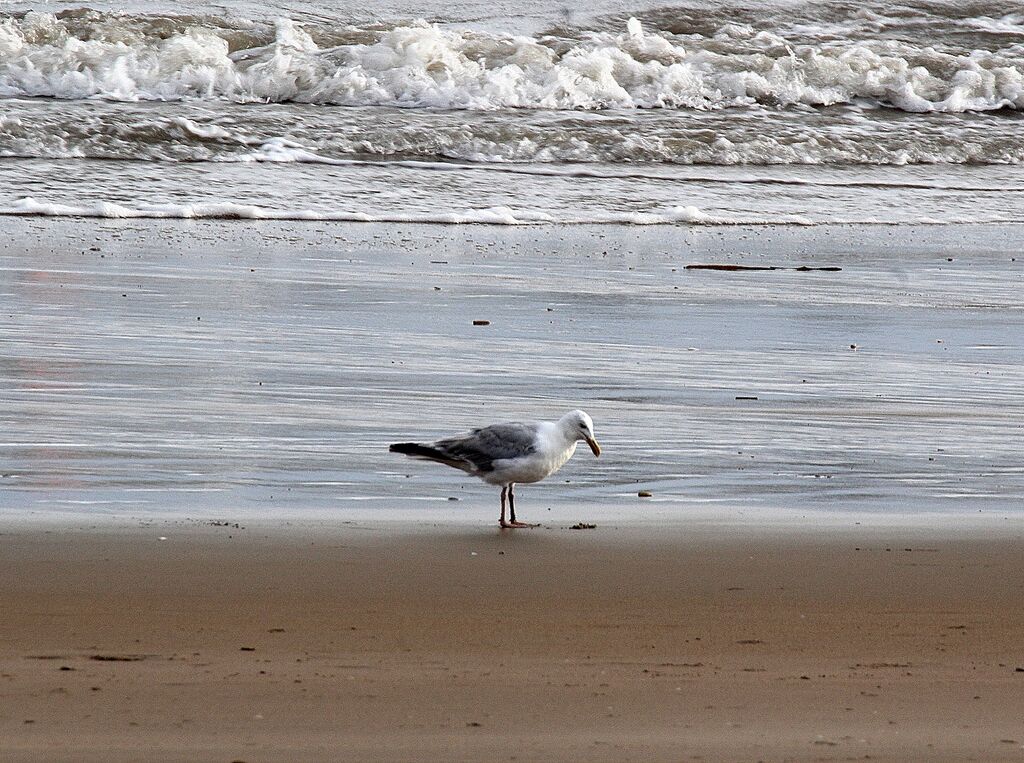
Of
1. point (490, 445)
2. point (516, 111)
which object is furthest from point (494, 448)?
point (516, 111)

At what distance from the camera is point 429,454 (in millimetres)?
5297

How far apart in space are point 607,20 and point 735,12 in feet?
7.26

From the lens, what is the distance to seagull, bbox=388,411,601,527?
5.21m

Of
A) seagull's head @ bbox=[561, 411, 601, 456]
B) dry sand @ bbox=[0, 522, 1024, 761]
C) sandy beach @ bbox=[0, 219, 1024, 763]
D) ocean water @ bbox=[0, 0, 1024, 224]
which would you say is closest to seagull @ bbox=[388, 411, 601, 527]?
seagull's head @ bbox=[561, 411, 601, 456]

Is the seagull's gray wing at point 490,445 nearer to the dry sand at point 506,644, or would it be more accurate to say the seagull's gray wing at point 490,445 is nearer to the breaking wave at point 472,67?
the dry sand at point 506,644

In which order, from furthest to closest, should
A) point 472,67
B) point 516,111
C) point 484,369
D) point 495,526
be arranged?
point 472,67
point 516,111
point 484,369
point 495,526

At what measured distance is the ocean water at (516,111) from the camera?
15.0 meters

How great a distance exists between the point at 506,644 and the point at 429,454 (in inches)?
61.6

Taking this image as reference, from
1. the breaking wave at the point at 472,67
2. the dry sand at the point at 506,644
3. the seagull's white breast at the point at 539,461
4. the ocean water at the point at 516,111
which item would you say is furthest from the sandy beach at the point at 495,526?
the breaking wave at the point at 472,67

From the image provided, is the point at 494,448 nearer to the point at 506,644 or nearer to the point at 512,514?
the point at 512,514

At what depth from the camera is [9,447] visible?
19.0ft

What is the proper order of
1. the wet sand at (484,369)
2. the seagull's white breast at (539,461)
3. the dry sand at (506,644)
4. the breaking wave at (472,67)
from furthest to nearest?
the breaking wave at (472,67), the wet sand at (484,369), the seagull's white breast at (539,461), the dry sand at (506,644)

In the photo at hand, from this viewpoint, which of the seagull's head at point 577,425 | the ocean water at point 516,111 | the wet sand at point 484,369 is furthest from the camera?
the ocean water at point 516,111

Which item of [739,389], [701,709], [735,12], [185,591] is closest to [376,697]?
[701,709]
